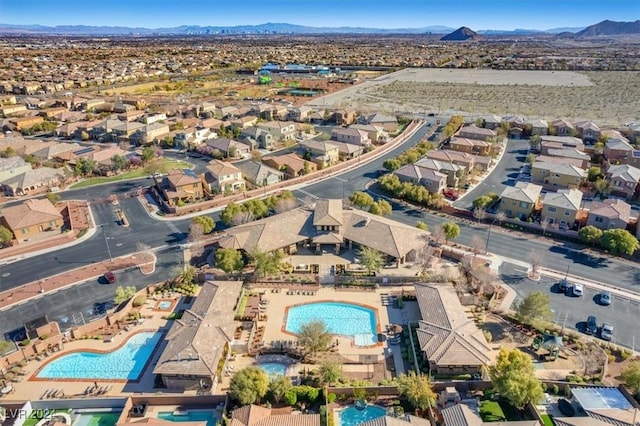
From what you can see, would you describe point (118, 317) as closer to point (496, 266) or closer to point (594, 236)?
point (496, 266)

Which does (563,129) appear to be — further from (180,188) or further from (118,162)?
(118,162)

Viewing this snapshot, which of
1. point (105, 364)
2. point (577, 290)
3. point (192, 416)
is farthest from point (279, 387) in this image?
point (577, 290)

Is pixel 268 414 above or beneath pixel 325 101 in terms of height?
beneath

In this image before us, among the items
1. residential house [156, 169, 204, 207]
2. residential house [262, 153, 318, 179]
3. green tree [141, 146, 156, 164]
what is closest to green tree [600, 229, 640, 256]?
residential house [262, 153, 318, 179]

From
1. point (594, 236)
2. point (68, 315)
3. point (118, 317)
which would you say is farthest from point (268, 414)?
point (594, 236)

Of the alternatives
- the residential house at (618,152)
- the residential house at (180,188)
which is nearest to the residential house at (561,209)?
the residential house at (618,152)

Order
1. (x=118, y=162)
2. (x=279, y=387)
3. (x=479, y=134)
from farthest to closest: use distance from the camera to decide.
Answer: (x=479, y=134) → (x=118, y=162) → (x=279, y=387)
